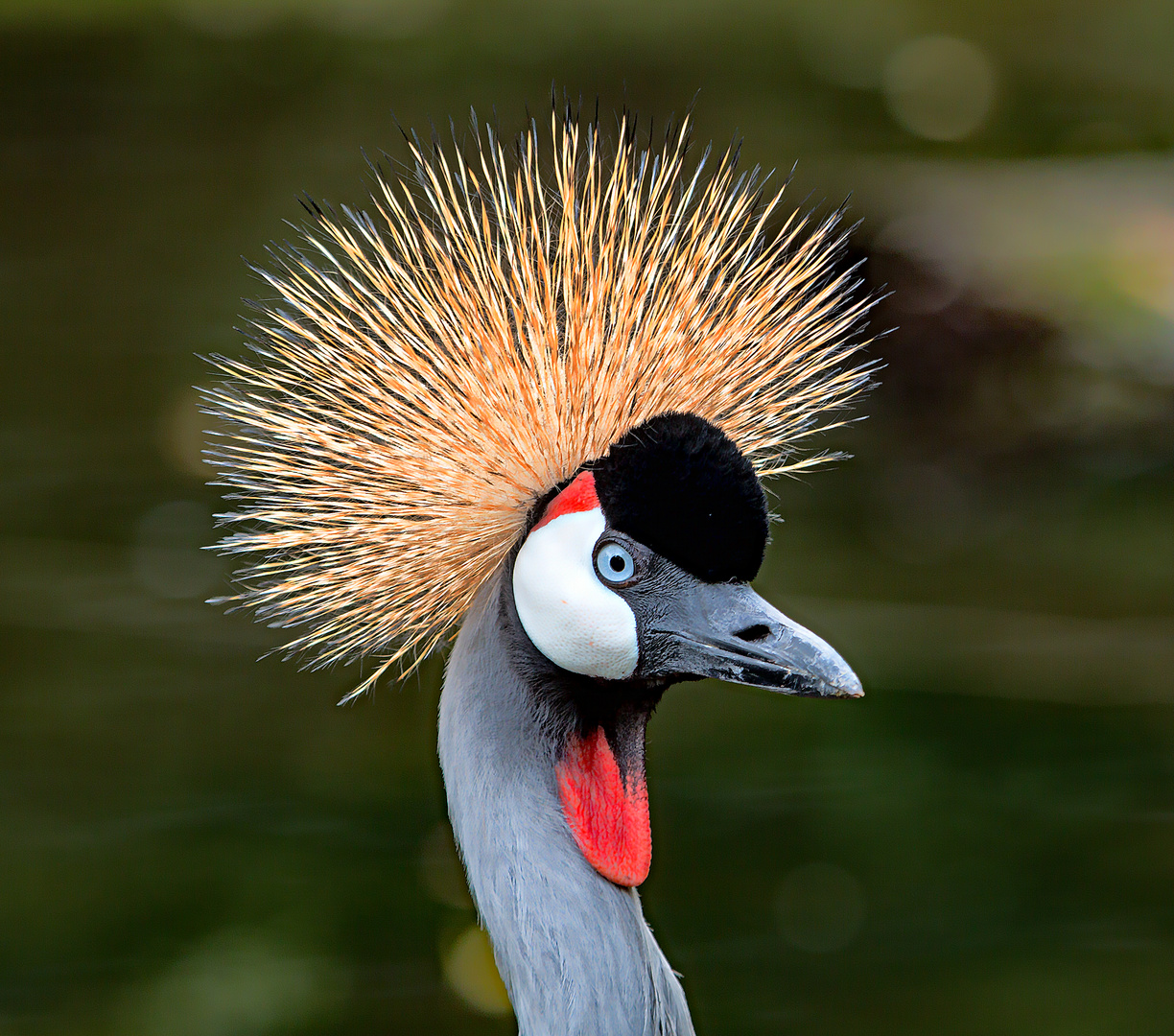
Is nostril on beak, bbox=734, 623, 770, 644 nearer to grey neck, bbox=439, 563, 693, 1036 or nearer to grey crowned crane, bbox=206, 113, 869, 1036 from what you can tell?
grey crowned crane, bbox=206, 113, 869, 1036

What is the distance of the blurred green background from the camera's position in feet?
6.22

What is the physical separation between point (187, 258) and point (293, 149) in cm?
29

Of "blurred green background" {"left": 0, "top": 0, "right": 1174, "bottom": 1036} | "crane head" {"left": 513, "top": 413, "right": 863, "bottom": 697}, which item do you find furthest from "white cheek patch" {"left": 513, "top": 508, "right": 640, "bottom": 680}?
"blurred green background" {"left": 0, "top": 0, "right": 1174, "bottom": 1036}

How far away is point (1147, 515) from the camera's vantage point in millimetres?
2291

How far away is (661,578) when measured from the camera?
69 cm

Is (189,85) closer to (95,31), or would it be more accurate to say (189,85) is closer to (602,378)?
(95,31)

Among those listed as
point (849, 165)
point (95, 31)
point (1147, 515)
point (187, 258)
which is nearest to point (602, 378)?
point (849, 165)

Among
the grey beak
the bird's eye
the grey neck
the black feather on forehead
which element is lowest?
the grey neck

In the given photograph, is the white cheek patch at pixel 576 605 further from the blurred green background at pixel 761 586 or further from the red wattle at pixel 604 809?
the blurred green background at pixel 761 586

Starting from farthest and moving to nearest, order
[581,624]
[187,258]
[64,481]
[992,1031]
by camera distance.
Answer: [64,481] → [187,258] → [992,1031] → [581,624]

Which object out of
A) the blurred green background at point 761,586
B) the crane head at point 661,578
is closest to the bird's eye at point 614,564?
the crane head at point 661,578

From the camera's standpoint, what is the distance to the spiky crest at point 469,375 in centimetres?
74

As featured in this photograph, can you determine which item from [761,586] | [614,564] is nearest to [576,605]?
[614,564]

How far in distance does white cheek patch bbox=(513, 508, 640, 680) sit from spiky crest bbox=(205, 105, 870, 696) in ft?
0.20
